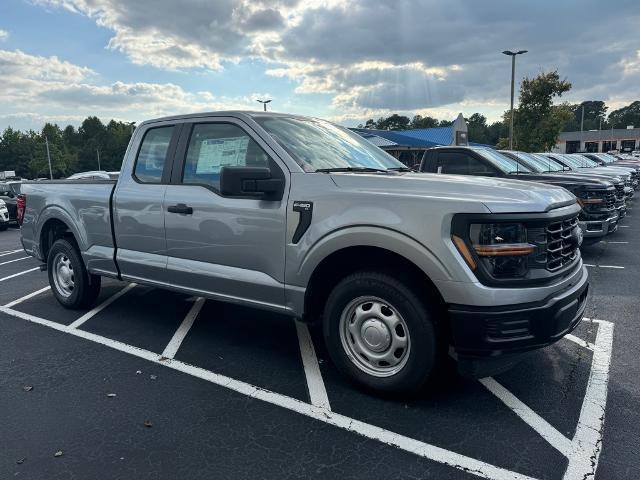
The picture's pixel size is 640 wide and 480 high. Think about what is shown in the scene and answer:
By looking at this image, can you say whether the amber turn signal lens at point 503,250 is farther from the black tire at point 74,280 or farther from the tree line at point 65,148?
the tree line at point 65,148

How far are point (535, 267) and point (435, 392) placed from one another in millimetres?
1159

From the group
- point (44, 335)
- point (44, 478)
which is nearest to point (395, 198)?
point (44, 478)

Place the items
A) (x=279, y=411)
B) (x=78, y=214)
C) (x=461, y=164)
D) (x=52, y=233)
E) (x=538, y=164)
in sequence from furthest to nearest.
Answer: (x=538, y=164), (x=461, y=164), (x=52, y=233), (x=78, y=214), (x=279, y=411)

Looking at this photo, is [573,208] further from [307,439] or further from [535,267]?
[307,439]

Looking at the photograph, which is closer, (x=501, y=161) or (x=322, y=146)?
(x=322, y=146)

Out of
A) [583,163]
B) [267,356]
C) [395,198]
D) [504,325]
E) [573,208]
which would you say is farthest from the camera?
[583,163]

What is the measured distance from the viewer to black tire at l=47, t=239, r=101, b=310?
18.2 ft

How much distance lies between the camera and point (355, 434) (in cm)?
302

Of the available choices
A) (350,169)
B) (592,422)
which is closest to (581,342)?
(592,422)

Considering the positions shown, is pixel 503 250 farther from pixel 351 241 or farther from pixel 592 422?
pixel 592 422

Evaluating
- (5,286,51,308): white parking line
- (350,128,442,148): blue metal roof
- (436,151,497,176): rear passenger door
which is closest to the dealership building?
(350,128,442,148): blue metal roof

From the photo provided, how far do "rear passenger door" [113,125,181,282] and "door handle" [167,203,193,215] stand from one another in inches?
7.5

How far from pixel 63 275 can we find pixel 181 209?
7.99 feet

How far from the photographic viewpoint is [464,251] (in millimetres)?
2963
